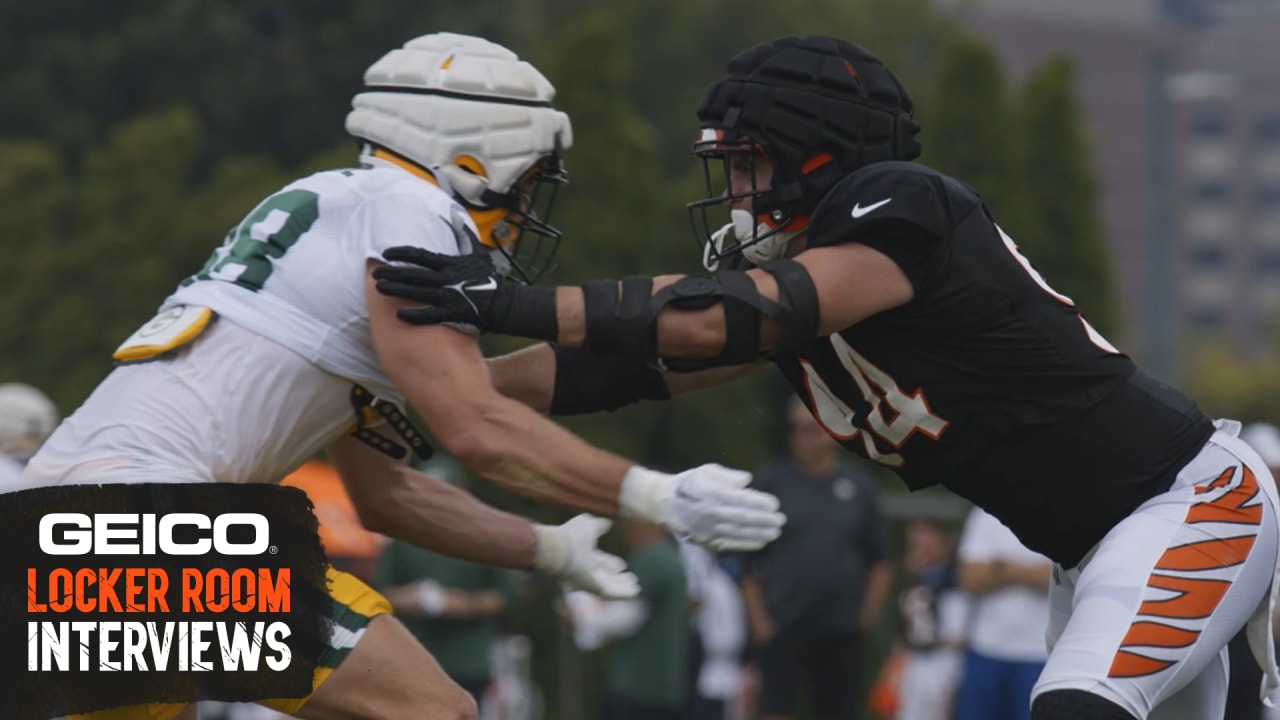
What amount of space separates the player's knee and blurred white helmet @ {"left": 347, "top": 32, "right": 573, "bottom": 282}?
1.70 metres

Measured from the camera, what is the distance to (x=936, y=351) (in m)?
4.39

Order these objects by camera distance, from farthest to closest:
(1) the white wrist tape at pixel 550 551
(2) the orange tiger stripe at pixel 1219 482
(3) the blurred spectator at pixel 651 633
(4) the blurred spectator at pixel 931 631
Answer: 1. (4) the blurred spectator at pixel 931 631
2. (3) the blurred spectator at pixel 651 633
3. (1) the white wrist tape at pixel 550 551
4. (2) the orange tiger stripe at pixel 1219 482

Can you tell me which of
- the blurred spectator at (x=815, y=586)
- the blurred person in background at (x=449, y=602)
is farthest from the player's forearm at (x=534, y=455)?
the blurred person in background at (x=449, y=602)

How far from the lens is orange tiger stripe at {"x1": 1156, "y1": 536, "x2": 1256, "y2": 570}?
14.2ft

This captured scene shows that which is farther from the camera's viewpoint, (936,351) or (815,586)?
(815,586)

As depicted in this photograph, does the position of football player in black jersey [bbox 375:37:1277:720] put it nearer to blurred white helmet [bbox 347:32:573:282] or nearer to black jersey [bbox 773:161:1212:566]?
black jersey [bbox 773:161:1212:566]

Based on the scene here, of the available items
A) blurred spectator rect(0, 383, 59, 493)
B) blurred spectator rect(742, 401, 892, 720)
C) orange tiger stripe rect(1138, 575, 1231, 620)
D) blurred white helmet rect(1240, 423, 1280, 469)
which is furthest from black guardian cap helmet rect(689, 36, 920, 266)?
blurred spectator rect(0, 383, 59, 493)

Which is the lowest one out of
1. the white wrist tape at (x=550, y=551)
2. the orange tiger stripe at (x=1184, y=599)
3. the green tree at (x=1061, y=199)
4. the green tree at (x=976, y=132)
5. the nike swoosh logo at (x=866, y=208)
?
the green tree at (x=1061, y=199)

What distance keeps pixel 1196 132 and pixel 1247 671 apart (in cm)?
Result: 8988

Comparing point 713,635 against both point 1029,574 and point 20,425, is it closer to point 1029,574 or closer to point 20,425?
point 1029,574

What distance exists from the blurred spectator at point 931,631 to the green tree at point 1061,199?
7.03 meters

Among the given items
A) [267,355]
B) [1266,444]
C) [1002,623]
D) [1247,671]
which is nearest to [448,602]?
[1002,623]

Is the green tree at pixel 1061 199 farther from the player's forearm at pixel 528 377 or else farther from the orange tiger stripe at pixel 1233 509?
the orange tiger stripe at pixel 1233 509

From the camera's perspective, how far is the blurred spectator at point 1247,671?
8.36 meters
